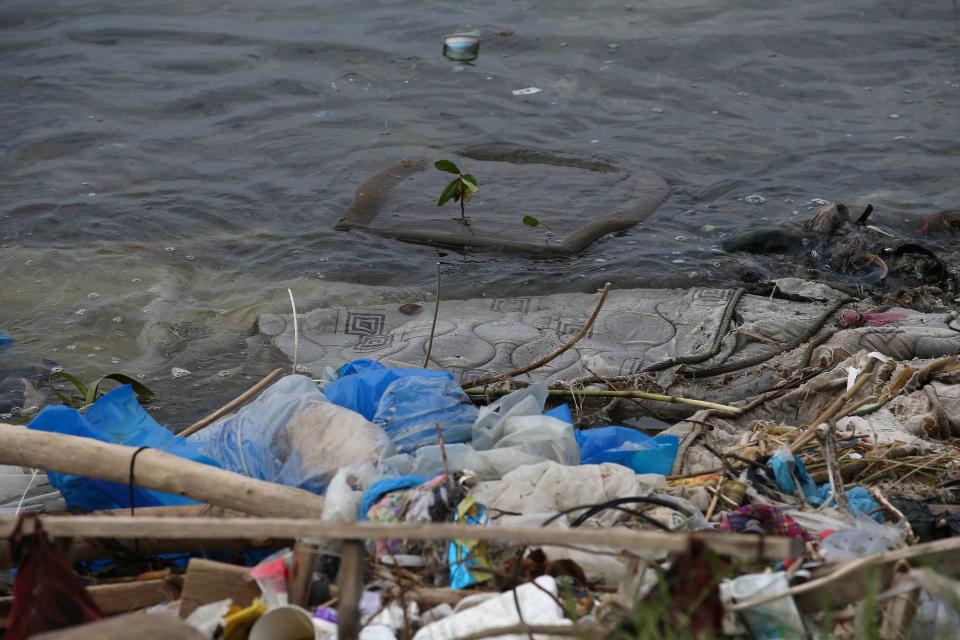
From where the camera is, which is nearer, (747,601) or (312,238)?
(747,601)

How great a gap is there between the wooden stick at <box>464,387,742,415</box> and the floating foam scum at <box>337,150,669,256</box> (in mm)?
2429

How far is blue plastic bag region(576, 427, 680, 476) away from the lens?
134 inches

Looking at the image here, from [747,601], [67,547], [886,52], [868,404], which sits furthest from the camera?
[886,52]

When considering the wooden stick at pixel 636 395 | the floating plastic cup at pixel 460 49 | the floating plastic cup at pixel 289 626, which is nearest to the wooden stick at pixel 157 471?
the floating plastic cup at pixel 289 626

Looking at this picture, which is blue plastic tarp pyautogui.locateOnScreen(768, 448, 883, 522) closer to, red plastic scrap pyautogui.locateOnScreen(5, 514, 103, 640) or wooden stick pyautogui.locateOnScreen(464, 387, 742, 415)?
wooden stick pyautogui.locateOnScreen(464, 387, 742, 415)

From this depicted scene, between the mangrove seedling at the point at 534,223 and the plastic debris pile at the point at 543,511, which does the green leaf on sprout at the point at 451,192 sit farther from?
the plastic debris pile at the point at 543,511

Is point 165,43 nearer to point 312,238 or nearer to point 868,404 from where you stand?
point 312,238

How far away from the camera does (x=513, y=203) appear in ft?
24.6

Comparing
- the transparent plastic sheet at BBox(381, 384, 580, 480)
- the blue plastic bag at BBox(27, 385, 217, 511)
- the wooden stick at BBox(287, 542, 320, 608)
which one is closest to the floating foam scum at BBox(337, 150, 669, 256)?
the transparent plastic sheet at BBox(381, 384, 580, 480)

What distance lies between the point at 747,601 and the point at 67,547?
54.1 inches

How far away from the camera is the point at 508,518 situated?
2.72m

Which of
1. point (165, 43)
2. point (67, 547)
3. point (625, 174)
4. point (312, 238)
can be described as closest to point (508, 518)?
point (67, 547)

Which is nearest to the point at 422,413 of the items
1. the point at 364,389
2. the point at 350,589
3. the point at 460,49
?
the point at 364,389

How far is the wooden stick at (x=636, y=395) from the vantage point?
397cm
